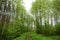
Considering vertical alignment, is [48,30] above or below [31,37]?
above

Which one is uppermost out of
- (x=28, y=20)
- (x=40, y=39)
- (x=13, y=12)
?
(x=13, y=12)

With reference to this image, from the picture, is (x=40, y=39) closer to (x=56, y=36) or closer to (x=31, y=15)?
(x=56, y=36)

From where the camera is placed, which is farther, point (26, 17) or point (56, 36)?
point (26, 17)

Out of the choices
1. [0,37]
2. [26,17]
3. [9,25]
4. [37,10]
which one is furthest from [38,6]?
[0,37]

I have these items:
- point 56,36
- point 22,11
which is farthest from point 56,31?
point 22,11

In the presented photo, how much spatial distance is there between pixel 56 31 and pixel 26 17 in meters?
0.77

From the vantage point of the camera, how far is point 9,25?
3.00 meters

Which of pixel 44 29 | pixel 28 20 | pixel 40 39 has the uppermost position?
pixel 28 20

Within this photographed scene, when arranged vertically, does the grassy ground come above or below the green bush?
below

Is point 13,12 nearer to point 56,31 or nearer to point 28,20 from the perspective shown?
point 28,20

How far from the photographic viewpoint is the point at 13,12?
307cm

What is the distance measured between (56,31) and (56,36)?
11cm

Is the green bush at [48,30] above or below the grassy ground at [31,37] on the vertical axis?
above

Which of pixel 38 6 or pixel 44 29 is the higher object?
pixel 38 6
